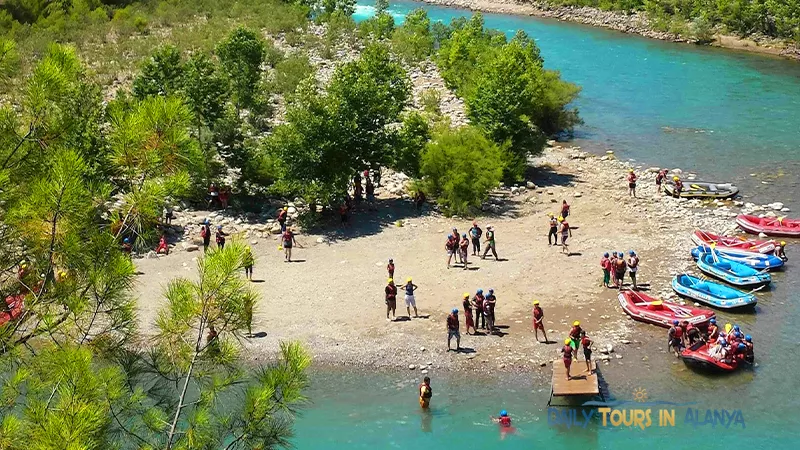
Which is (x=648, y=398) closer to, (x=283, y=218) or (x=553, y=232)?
(x=553, y=232)

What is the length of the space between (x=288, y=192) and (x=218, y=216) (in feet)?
10.1

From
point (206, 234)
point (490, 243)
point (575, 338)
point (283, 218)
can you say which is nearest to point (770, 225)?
point (490, 243)

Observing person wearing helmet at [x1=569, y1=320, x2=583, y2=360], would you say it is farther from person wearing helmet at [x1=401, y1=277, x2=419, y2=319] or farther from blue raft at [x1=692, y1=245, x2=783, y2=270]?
blue raft at [x1=692, y1=245, x2=783, y2=270]

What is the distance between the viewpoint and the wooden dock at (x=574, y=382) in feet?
73.4

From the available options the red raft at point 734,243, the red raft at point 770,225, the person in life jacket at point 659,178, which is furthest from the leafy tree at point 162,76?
the red raft at point 770,225

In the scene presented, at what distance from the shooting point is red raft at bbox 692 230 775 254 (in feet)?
103

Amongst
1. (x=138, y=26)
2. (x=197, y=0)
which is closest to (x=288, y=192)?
(x=138, y=26)

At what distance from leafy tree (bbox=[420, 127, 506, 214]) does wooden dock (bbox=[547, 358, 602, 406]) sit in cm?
1314

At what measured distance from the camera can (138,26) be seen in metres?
66.0

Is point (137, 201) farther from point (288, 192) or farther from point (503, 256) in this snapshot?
point (288, 192)

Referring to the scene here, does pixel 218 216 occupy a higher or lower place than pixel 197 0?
lower

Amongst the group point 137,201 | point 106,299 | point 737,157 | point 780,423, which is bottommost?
point 780,423

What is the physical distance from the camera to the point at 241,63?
4522cm

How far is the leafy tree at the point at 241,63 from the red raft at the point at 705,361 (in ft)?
91.3
